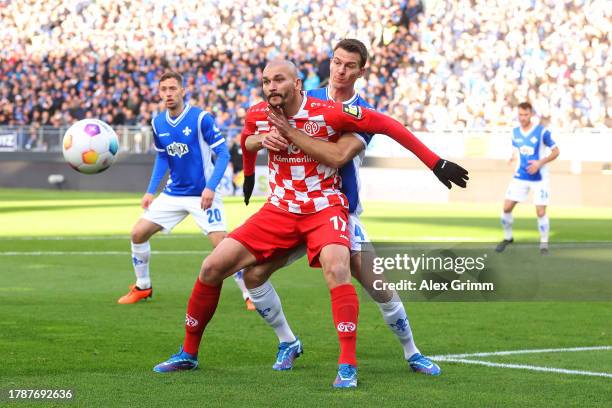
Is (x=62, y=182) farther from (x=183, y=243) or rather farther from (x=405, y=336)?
(x=405, y=336)

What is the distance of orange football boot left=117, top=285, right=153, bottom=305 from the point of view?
1084cm

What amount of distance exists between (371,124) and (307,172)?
0.48 m

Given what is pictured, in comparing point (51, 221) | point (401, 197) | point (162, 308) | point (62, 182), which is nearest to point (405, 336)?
point (162, 308)

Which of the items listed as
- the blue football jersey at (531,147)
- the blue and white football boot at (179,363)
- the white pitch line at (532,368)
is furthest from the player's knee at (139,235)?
the blue football jersey at (531,147)

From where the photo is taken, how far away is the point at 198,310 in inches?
274

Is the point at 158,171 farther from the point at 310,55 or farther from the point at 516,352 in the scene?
the point at 310,55

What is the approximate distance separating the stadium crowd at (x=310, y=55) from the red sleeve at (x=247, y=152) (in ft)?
82.5

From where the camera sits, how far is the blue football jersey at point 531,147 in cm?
1736

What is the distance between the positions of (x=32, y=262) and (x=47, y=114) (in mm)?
29924

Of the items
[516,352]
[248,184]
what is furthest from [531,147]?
[248,184]

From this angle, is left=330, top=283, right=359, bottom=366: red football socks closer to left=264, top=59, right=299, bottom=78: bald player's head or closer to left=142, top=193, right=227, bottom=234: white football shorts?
left=264, top=59, right=299, bottom=78: bald player's head

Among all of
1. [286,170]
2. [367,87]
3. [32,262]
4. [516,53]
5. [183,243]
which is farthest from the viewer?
[367,87]

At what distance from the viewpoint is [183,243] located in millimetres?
17984

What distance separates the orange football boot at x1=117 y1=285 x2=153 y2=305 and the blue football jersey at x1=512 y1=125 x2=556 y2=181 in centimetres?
823
